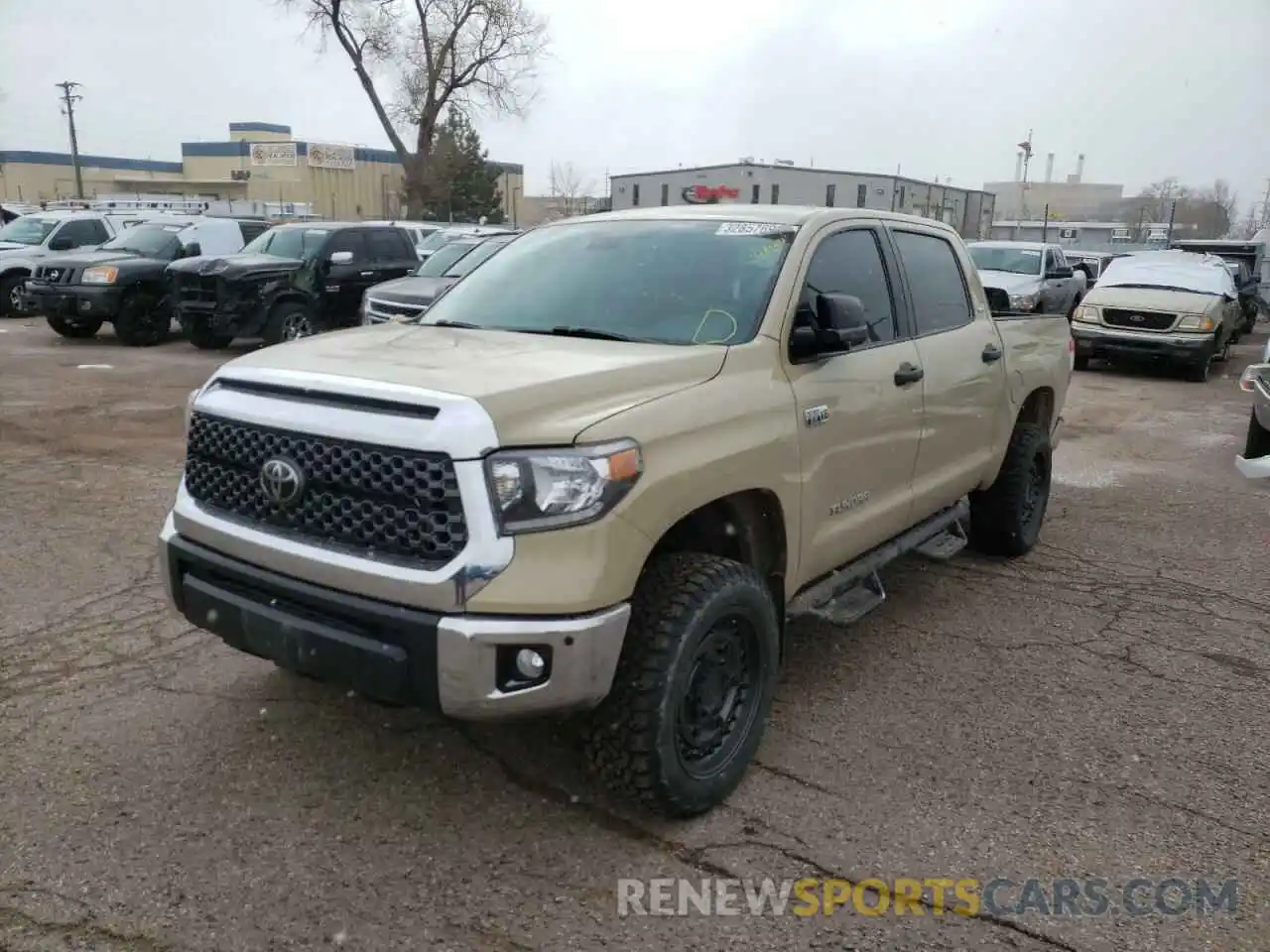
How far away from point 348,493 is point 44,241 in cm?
1921

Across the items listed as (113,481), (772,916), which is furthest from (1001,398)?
(113,481)

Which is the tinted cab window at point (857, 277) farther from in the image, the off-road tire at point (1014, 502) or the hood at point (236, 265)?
the hood at point (236, 265)

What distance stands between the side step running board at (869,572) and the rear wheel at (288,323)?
1039cm

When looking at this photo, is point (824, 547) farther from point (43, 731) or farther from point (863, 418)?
point (43, 731)

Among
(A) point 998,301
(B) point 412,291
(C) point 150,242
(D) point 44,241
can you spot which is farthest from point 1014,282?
(D) point 44,241

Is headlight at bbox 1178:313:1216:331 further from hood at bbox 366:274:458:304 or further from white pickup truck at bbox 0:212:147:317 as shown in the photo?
white pickup truck at bbox 0:212:147:317

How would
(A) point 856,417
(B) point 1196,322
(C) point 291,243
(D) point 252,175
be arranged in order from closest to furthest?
(A) point 856,417
(B) point 1196,322
(C) point 291,243
(D) point 252,175

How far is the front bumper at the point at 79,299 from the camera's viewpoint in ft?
47.0

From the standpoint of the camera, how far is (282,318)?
1359cm

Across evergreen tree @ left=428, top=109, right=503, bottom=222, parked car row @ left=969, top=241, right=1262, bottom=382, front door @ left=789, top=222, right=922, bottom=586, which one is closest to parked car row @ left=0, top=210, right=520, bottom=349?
front door @ left=789, top=222, right=922, bottom=586

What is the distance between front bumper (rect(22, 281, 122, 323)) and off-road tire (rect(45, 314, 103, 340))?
1.31ft

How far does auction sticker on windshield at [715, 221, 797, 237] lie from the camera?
13.3ft

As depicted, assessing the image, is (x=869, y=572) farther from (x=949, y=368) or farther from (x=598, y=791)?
(x=598, y=791)

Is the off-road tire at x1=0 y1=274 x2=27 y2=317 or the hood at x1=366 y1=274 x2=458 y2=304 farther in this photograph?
the off-road tire at x1=0 y1=274 x2=27 y2=317
